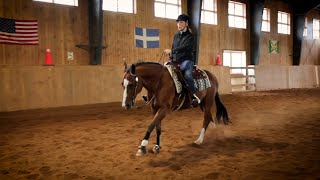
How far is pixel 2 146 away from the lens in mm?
6016

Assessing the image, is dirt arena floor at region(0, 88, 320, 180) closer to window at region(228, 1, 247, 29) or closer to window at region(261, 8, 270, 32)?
window at region(228, 1, 247, 29)

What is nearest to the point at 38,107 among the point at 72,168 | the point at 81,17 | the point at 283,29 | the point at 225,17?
the point at 81,17

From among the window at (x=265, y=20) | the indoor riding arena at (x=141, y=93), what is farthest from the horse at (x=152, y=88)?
the window at (x=265, y=20)

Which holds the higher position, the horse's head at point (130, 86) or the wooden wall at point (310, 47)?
the wooden wall at point (310, 47)

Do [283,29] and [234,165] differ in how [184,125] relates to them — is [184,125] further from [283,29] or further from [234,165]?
[283,29]

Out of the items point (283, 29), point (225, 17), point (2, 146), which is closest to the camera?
point (2, 146)

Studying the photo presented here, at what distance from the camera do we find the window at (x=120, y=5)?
15.5 metres

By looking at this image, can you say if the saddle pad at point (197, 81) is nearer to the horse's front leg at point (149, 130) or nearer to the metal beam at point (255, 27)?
the horse's front leg at point (149, 130)

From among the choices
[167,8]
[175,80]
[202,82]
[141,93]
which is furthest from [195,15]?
[175,80]

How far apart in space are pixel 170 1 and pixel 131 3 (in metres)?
3.00

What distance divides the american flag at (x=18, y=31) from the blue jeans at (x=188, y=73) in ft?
31.6

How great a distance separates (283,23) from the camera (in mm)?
26328

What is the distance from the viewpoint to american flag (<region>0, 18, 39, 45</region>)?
1227 cm

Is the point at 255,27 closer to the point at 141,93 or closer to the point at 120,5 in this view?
the point at 120,5
